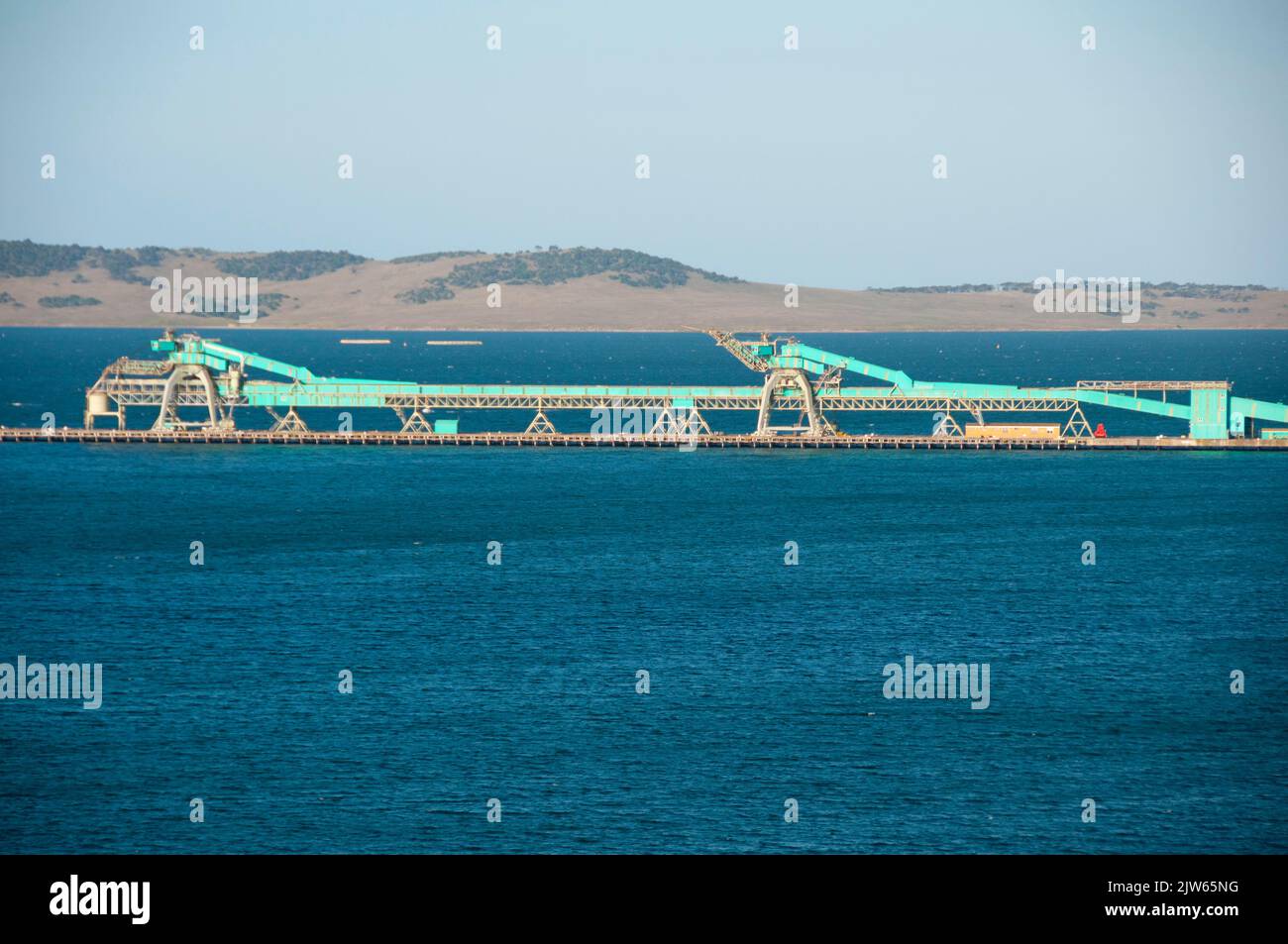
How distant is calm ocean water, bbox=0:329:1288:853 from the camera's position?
53875mm

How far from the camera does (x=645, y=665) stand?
72.7m

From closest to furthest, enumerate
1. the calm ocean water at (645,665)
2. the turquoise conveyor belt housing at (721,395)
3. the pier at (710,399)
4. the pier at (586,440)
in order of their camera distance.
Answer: the calm ocean water at (645,665) < the turquoise conveyor belt housing at (721,395) < the pier at (710,399) < the pier at (586,440)

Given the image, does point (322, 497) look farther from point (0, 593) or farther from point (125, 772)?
point (125, 772)

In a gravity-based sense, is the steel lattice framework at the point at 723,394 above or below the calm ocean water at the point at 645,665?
above

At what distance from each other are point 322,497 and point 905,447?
2302 inches

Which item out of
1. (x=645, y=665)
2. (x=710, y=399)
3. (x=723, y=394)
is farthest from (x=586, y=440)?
(x=645, y=665)

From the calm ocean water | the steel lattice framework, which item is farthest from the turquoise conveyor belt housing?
the calm ocean water

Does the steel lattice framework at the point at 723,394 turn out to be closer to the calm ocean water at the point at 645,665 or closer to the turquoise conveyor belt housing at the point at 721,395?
the turquoise conveyor belt housing at the point at 721,395

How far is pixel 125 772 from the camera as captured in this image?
191 feet

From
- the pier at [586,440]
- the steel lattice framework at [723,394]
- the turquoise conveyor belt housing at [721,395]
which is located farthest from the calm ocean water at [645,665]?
the pier at [586,440]

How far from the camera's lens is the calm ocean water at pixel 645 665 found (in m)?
53.9

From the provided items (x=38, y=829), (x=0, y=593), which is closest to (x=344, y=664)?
(x=38, y=829)

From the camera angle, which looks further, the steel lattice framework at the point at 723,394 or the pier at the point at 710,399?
the pier at the point at 710,399
